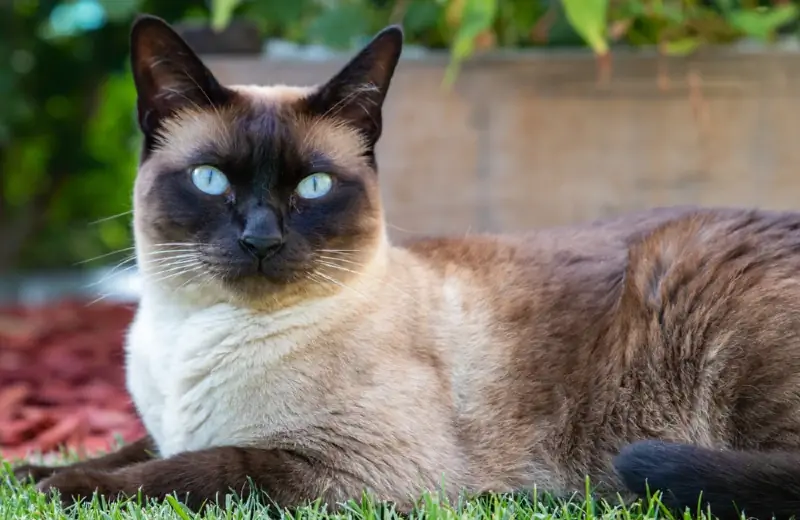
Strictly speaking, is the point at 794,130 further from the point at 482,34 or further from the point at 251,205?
the point at 251,205

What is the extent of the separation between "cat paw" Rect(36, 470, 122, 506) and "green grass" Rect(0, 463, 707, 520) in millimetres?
25

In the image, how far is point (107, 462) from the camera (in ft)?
7.16

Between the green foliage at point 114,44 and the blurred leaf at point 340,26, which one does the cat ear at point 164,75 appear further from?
the blurred leaf at point 340,26

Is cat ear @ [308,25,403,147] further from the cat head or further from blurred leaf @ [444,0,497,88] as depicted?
blurred leaf @ [444,0,497,88]

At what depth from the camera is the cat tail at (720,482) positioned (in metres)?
1.62

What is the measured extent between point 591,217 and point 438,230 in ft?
2.03

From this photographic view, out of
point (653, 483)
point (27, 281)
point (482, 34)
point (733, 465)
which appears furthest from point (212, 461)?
point (27, 281)

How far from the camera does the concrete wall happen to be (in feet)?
11.4

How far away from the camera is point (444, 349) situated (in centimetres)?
210

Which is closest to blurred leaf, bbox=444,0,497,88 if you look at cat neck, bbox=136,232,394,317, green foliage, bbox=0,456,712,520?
cat neck, bbox=136,232,394,317

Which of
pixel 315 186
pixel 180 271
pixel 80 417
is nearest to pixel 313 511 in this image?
pixel 180 271

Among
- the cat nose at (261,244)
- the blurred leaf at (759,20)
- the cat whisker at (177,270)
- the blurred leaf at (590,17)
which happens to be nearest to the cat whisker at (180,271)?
the cat whisker at (177,270)

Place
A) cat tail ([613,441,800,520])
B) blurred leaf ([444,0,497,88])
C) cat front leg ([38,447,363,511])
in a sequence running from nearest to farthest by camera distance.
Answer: cat tail ([613,441,800,520])
cat front leg ([38,447,363,511])
blurred leaf ([444,0,497,88])

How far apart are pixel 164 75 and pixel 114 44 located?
4.30m
